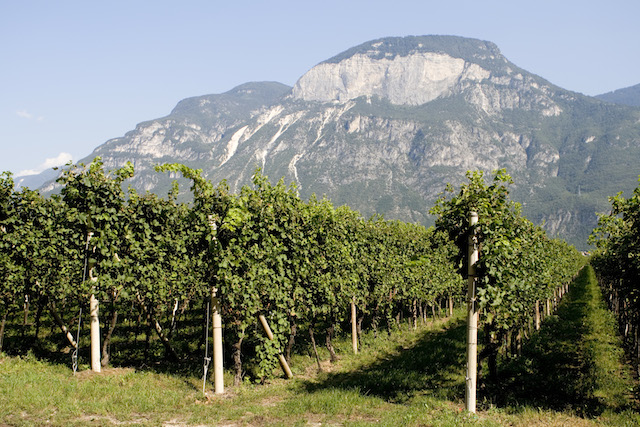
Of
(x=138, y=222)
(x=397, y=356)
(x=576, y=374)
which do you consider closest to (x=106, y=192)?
(x=138, y=222)

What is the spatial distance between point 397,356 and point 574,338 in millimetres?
9354

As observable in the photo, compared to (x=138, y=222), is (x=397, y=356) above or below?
below

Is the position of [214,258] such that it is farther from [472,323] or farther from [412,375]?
[412,375]

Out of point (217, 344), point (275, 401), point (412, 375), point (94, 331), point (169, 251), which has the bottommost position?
point (412, 375)

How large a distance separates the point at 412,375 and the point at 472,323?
21.5ft

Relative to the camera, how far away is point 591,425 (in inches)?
393

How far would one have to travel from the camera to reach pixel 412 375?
50.2 feet

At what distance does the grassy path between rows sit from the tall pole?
45 cm

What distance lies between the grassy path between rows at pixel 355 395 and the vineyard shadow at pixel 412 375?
0.13 ft

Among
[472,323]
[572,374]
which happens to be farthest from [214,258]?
[572,374]

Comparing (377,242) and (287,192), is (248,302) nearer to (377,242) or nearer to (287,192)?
(287,192)

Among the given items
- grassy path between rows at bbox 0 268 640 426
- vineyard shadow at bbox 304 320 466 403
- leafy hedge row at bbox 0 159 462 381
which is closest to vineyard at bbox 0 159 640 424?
leafy hedge row at bbox 0 159 462 381

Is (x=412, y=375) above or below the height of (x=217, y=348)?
below

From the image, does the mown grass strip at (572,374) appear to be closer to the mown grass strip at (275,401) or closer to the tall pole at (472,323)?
the mown grass strip at (275,401)
